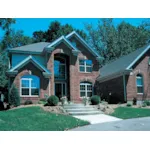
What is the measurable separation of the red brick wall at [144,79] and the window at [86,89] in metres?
3.94

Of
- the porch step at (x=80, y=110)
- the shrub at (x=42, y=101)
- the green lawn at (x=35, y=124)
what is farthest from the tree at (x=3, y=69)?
the green lawn at (x=35, y=124)

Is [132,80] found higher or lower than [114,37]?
lower

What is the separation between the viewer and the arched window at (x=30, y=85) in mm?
21406

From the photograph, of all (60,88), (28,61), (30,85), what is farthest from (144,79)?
(28,61)

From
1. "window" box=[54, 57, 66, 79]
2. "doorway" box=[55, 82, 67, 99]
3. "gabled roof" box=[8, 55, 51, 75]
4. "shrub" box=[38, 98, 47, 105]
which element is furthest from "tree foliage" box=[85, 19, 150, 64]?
"shrub" box=[38, 98, 47, 105]

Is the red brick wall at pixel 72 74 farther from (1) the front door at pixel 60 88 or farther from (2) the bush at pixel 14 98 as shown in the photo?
(2) the bush at pixel 14 98

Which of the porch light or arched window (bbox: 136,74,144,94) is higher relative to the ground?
the porch light

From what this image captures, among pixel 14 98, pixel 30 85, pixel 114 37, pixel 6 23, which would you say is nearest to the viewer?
pixel 14 98

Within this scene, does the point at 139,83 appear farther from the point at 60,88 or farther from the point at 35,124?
the point at 35,124

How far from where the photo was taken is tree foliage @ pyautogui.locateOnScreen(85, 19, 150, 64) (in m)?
39.9

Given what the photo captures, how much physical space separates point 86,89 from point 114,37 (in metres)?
17.8

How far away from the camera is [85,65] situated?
25250mm

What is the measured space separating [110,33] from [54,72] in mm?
18530

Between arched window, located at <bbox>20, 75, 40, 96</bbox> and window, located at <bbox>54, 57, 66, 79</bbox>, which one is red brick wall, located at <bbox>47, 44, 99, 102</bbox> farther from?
arched window, located at <bbox>20, 75, 40, 96</bbox>
